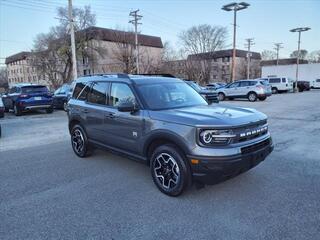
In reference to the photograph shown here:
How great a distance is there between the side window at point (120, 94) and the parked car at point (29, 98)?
1057cm

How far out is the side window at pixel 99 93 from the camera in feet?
16.4

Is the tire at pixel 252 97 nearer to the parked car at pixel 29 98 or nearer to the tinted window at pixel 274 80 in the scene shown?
the tinted window at pixel 274 80

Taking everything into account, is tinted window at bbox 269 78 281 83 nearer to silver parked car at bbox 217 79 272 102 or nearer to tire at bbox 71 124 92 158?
silver parked car at bbox 217 79 272 102

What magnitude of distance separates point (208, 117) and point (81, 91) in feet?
11.2

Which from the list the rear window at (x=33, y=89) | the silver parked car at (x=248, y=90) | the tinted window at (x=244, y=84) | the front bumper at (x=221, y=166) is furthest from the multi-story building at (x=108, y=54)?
the front bumper at (x=221, y=166)

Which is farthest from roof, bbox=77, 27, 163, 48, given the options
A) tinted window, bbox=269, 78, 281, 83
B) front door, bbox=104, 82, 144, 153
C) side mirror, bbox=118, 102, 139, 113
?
side mirror, bbox=118, 102, 139, 113

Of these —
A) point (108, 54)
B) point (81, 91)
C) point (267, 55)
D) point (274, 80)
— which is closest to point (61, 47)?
point (108, 54)

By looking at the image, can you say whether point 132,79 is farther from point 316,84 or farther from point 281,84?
point 316,84

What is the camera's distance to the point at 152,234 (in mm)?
2896

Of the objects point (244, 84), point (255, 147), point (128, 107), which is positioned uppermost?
point (244, 84)

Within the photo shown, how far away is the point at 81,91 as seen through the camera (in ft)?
19.1

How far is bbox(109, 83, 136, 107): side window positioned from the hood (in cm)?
63

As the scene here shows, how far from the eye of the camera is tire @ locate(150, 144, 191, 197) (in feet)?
11.8

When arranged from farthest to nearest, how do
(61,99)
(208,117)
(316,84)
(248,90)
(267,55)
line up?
1. (267,55)
2. (316,84)
3. (248,90)
4. (61,99)
5. (208,117)
